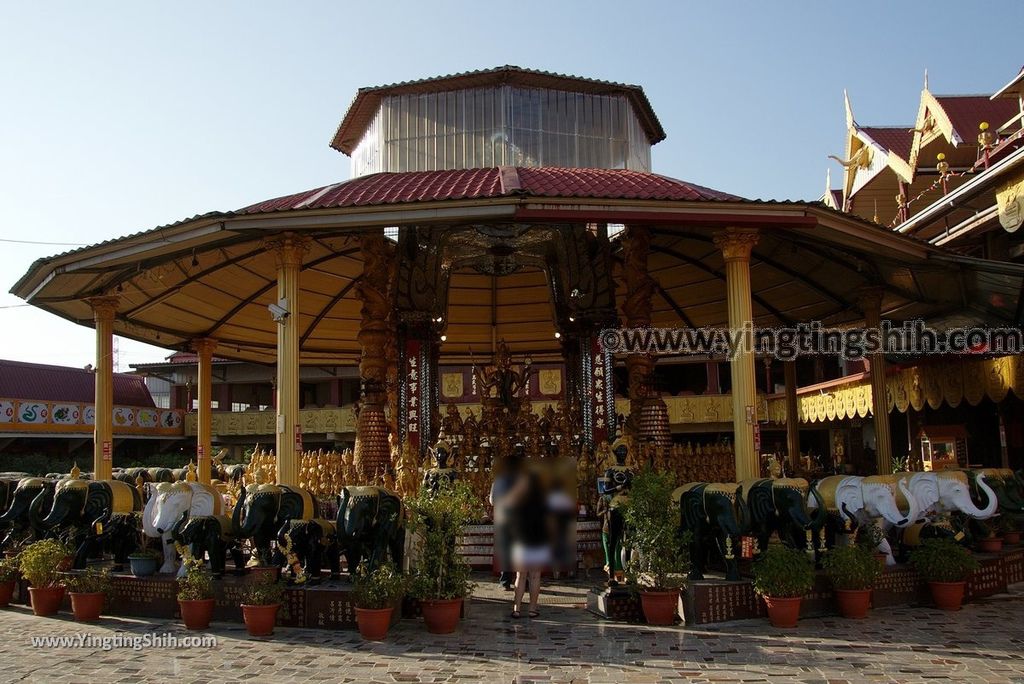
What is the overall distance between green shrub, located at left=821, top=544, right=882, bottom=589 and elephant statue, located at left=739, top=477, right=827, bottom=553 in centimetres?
Answer: 47

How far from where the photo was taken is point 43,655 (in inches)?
320

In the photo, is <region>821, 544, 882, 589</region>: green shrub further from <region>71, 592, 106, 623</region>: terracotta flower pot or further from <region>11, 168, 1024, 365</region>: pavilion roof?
<region>71, 592, 106, 623</region>: terracotta flower pot

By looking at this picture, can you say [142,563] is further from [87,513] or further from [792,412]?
[792,412]

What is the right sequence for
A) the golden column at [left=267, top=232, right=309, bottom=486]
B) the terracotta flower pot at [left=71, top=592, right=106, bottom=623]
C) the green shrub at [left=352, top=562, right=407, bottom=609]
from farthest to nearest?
the golden column at [left=267, top=232, right=309, bottom=486]
the terracotta flower pot at [left=71, top=592, right=106, bottom=623]
the green shrub at [left=352, top=562, right=407, bottom=609]

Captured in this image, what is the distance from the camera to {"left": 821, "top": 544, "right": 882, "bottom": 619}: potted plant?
9.21 meters

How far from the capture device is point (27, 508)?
11.8 meters

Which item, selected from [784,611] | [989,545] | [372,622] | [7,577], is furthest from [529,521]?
[7,577]

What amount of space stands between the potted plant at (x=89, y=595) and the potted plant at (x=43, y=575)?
0.35 meters

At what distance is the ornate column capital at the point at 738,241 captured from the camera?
12.1 metres

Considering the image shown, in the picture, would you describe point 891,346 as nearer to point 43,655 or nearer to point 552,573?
point 552,573

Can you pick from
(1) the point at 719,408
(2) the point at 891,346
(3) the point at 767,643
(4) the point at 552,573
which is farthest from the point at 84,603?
(1) the point at 719,408

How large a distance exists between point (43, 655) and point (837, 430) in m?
29.5

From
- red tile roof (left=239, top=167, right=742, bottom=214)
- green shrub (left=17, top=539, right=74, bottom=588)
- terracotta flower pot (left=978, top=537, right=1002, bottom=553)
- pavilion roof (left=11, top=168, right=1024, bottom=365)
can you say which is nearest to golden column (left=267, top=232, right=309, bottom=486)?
pavilion roof (left=11, top=168, right=1024, bottom=365)

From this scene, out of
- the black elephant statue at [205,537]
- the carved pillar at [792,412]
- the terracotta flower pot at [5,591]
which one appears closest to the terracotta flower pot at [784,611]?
the black elephant statue at [205,537]
